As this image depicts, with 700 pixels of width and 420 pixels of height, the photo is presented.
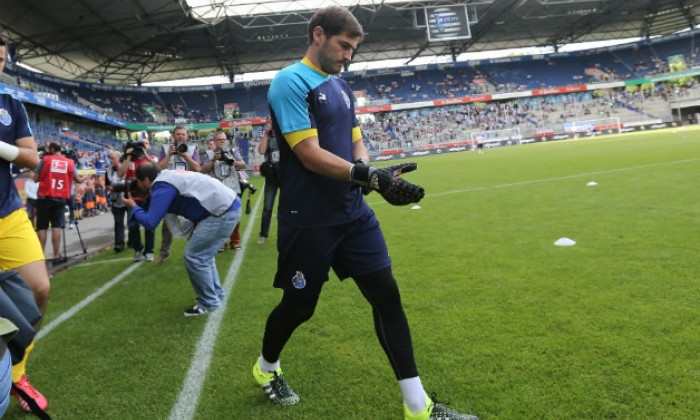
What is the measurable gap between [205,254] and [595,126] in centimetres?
4955

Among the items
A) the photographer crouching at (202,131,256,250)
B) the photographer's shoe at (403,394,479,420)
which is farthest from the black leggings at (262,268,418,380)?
the photographer crouching at (202,131,256,250)

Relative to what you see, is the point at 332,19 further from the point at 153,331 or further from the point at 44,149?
the point at 44,149

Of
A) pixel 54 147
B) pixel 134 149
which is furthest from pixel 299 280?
pixel 54 147

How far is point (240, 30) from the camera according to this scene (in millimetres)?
37750

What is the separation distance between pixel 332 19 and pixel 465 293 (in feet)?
9.15

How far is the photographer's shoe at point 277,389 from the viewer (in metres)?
2.54

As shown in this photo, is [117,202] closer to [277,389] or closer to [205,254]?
[205,254]

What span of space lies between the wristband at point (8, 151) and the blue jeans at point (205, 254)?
5.92ft

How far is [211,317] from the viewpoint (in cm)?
416

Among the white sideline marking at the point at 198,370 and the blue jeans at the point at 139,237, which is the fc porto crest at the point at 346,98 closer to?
the white sideline marking at the point at 198,370

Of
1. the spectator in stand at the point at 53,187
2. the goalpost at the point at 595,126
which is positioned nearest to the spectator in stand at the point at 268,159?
the spectator in stand at the point at 53,187

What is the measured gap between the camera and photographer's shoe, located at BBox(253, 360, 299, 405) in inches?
100

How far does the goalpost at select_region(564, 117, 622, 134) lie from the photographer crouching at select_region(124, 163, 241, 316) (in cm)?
4674

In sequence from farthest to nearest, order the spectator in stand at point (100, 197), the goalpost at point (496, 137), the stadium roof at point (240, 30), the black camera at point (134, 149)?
the goalpost at point (496, 137), the stadium roof at point (240, 30), the spectator in stand at point (100, 197), the black camera at point (134, 149)
